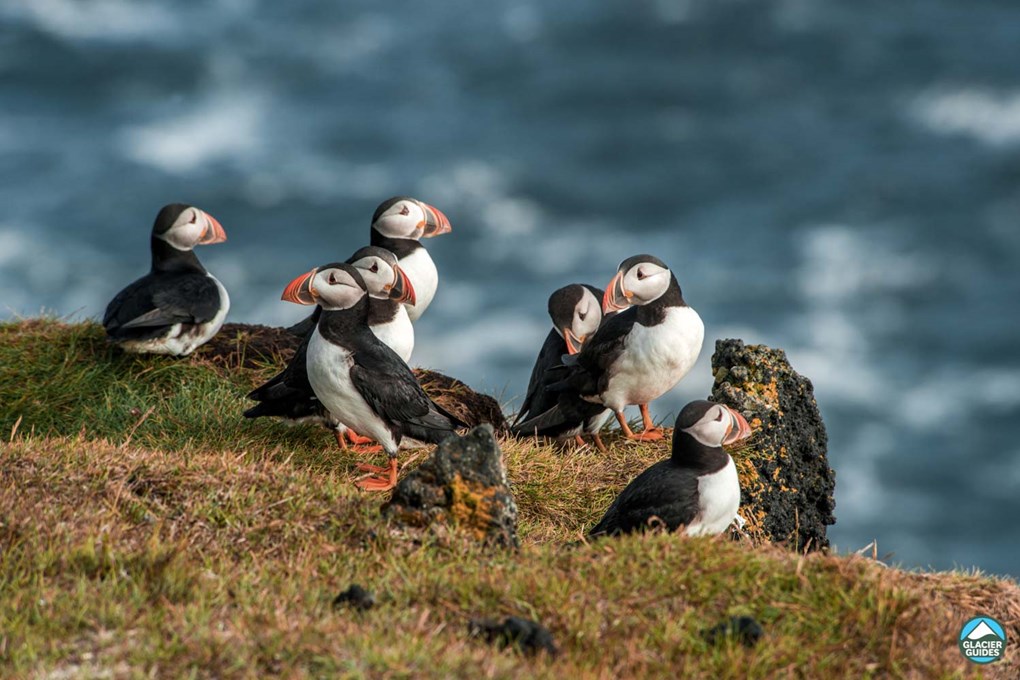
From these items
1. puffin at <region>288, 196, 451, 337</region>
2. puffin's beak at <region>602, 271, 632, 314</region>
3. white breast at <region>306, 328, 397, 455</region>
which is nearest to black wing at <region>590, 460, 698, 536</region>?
white breast at <region>306, 328, 397, 455</region>

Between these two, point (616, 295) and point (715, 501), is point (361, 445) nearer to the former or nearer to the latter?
point (616, 295)

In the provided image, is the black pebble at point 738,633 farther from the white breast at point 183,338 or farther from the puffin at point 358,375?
the white breast at point 183,338

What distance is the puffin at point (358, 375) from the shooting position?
25.3 ft

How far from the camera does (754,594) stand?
5355 mm

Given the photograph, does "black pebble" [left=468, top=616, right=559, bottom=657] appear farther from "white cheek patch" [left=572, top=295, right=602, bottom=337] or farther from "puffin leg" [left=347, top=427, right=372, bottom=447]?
"white cheek patch" [left=572, top=295, right=602, bottom=337]

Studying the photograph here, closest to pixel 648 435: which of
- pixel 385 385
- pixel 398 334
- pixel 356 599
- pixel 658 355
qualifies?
pixel 658 355

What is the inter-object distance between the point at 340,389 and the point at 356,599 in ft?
8.93

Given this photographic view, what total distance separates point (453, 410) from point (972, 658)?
5589 mm

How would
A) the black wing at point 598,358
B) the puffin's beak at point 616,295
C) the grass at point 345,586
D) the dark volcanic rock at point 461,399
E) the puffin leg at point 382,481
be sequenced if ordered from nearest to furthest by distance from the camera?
the grass at point 345,586 → the puffin leg at point 382,481 → the puffin's beak at point 616,295 → the black wing at point 598,358 → the dark volcanic rock at point 461,399

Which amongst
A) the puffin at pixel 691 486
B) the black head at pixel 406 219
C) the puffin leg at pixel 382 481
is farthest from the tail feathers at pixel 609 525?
the black head at pixel 406 219

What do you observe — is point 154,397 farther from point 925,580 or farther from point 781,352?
point 925,580

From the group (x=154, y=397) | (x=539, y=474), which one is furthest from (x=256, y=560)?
(x=154, y=397)

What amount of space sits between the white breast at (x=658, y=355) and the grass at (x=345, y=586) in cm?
183

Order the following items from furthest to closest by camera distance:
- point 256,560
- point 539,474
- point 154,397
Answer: point 154,397 → point 539,474 → point 256,560
